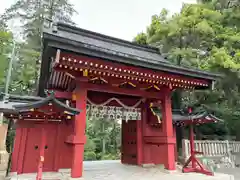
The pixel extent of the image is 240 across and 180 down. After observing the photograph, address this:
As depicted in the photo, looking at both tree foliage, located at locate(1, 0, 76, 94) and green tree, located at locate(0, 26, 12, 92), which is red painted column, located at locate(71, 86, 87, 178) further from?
tree foliage, located at locate(1, 0, 76, 94)

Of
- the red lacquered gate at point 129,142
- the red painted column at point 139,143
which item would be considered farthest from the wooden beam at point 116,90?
the red lacquered gate at point 129,142

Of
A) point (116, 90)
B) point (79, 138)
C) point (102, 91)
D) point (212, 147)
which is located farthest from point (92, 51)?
point (212, 147)

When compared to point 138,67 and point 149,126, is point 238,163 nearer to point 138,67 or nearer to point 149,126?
point 149,126

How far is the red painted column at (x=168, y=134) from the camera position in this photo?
5.65 meters

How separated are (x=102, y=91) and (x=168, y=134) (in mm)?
2572

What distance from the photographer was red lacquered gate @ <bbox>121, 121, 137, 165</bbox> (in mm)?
7043

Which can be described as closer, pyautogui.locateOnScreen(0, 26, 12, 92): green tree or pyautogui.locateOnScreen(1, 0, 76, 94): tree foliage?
pyautogui.locateOnScreen(0, 26, 12, 92): green tree

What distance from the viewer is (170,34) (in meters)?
9.67

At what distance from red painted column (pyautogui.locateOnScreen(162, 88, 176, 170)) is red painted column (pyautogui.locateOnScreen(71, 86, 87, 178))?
274 centimetres

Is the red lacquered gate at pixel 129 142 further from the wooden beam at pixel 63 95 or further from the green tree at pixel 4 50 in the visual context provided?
the green tree at pixel 4 50

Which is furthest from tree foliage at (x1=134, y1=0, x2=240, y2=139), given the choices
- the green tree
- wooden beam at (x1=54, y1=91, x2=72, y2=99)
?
the green tree

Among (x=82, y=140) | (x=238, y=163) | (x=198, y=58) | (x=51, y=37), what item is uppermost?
(x=198, y=58)

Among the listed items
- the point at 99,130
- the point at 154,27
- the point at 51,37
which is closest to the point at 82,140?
the point at 51,37

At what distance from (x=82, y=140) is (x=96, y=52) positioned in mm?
2212
